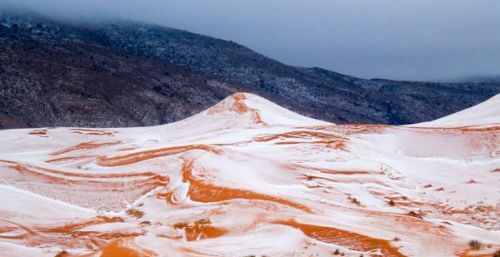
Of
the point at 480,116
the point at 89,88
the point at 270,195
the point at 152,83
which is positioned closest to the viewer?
the point at 270,195

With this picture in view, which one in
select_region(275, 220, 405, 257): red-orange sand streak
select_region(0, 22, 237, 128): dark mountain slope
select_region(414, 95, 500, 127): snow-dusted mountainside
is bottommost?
select_region(0, 22, 237, 128): dark mountain slope

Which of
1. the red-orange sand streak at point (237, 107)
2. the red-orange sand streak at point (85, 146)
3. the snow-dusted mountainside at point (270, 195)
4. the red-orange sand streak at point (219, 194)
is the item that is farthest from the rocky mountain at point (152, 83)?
the red-orange sand streak at point (219, 194)

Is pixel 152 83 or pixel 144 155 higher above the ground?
pixel 144 155

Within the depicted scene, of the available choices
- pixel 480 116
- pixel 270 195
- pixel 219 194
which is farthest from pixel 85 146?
pixel 270 195

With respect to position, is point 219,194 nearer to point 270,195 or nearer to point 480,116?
point 270,195

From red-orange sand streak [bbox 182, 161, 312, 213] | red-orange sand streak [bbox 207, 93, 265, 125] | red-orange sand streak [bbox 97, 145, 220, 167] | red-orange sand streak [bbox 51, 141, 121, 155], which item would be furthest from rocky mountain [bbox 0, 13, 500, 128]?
red-orange sand streak [bbox 182, 161, 312, 213]

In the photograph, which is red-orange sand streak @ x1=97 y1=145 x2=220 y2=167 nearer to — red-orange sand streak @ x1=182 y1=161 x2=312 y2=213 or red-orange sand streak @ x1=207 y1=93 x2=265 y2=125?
red-orange sand streak @ x1=182 y1=161 x2=312 y2=213
